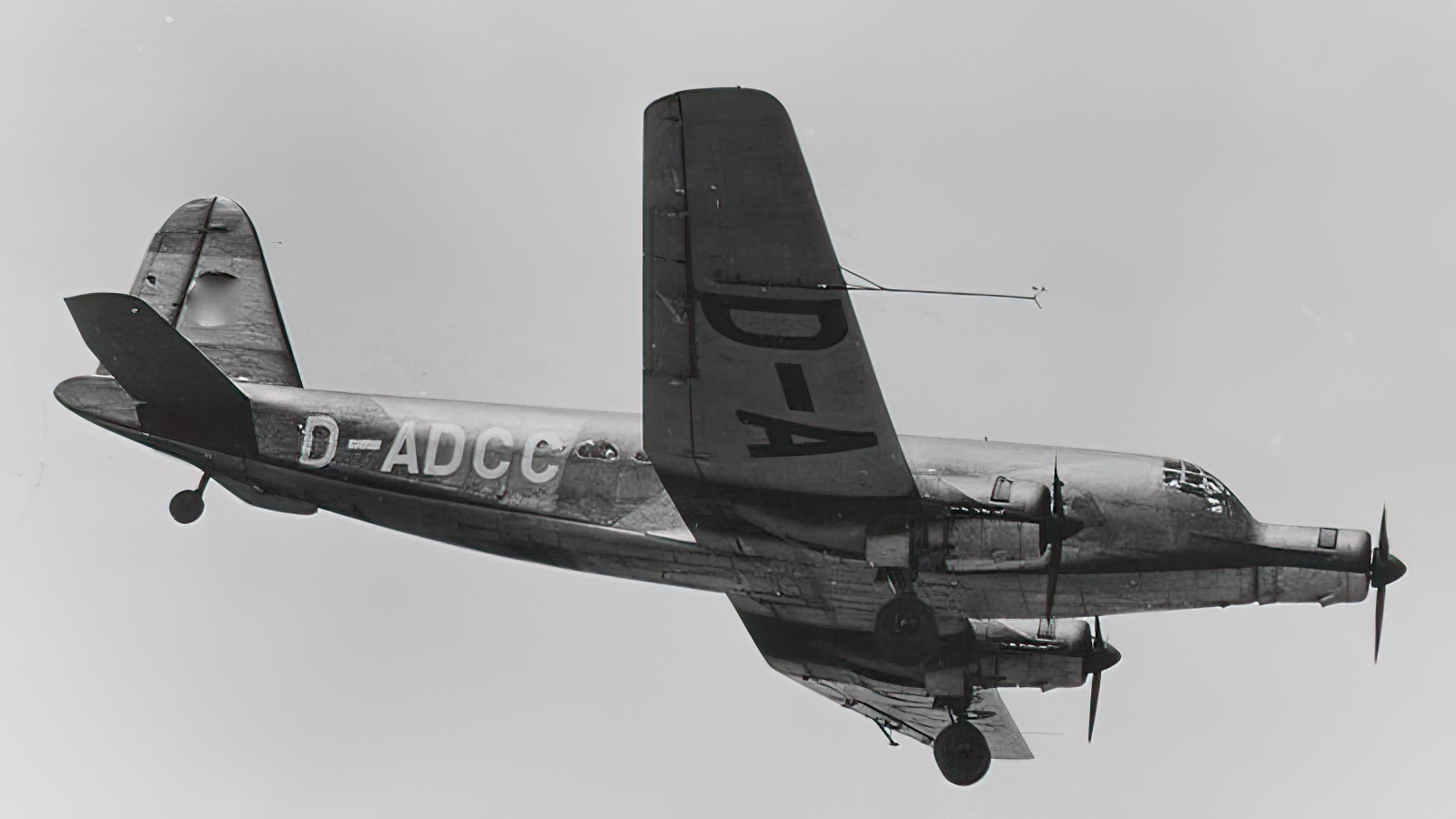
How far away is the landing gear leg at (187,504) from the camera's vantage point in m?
17.0

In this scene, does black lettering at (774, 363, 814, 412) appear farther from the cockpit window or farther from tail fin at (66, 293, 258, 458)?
tail fin at (66, 293, 258, 458)

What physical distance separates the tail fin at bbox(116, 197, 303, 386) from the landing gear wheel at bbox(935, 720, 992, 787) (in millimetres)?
8601

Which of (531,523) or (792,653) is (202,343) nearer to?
(531,523)

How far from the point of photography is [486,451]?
1603 cm

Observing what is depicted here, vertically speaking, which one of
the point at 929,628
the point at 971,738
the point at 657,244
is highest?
the point at 657,244

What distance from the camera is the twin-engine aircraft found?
41.9 ft

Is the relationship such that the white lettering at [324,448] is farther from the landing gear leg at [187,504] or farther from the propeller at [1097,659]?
the propeller at [1097,659]

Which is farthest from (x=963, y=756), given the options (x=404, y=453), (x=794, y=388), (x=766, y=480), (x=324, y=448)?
(x=324, y=448)

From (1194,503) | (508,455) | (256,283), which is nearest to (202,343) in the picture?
(256,283)

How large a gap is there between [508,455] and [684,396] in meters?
2.74

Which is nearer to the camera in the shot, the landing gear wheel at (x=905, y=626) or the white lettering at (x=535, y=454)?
the landing gear wheel at (x=905, y=626)

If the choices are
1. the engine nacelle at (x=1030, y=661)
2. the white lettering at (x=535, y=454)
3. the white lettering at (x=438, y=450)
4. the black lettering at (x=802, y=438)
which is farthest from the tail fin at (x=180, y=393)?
the engine nacelle at (x=1030, y=661)

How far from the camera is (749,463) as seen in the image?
1447 centimetres

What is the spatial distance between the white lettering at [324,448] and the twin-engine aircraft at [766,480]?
0.07 ft
